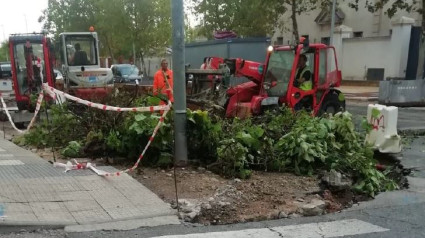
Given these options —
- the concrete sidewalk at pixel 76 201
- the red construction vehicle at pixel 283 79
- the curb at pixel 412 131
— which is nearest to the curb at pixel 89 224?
the concrete sidewalk at pixel 76 201

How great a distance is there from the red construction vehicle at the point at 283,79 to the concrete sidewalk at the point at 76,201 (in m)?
4.55

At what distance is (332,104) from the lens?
38.1ft

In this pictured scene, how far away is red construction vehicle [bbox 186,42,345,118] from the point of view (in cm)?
1051

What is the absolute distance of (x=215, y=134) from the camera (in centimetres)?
727

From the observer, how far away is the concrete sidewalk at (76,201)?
4.87m

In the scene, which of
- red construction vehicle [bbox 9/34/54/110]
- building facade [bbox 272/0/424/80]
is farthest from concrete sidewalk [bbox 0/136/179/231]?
building facade [bbox 272/0/424/80]

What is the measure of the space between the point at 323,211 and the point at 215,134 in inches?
89.9

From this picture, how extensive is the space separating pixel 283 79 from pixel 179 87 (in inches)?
171

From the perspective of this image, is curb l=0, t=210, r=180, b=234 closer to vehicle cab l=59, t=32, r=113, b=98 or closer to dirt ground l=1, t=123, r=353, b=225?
dirt ground l=1, t=123, r=353, b=225

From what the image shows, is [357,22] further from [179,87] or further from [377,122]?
[179,87]

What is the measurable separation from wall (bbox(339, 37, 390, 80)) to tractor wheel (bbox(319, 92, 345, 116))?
50.9 ft

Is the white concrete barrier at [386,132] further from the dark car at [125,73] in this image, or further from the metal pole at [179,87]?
the dark car at [125,73]

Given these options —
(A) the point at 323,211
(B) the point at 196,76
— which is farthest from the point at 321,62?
(A) the point at 323,211

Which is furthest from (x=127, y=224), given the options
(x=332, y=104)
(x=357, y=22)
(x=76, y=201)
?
(x=357, y=22)
